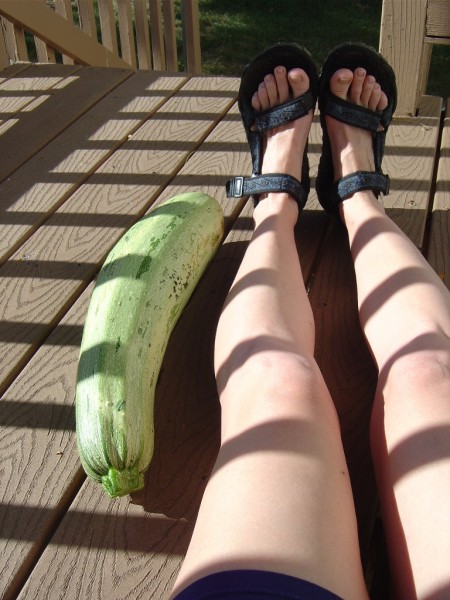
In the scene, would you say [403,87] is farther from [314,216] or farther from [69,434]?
[69,434]

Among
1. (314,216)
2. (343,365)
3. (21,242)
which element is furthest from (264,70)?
(343,365)

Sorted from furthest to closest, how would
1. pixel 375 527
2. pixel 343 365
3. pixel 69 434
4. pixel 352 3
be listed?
pixel 352 3
pixel 343 365
pixel 69 434
pixel 375 527

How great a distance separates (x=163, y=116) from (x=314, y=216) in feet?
3.09

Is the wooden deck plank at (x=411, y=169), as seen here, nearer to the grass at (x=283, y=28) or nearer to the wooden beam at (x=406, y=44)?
the wooden beam at (x=406, y=44)

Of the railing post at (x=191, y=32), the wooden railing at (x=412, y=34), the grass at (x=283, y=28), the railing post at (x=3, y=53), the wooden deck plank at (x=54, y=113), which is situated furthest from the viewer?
the grass at (x=283, y=28)

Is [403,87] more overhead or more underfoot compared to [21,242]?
more overhead

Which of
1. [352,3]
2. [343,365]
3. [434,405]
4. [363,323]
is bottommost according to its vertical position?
[352,3]

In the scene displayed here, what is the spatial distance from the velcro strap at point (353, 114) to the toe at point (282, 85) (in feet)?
0.42

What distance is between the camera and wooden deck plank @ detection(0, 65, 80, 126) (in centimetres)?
259

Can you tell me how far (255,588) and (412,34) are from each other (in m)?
2.01

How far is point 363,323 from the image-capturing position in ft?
4.14

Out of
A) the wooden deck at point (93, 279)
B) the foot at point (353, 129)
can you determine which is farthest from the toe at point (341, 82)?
the wooden deck at point (93, 279)

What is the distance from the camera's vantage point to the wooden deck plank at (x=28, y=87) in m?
2.59

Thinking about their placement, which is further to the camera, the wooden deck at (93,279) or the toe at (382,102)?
the toe at (382,102)
